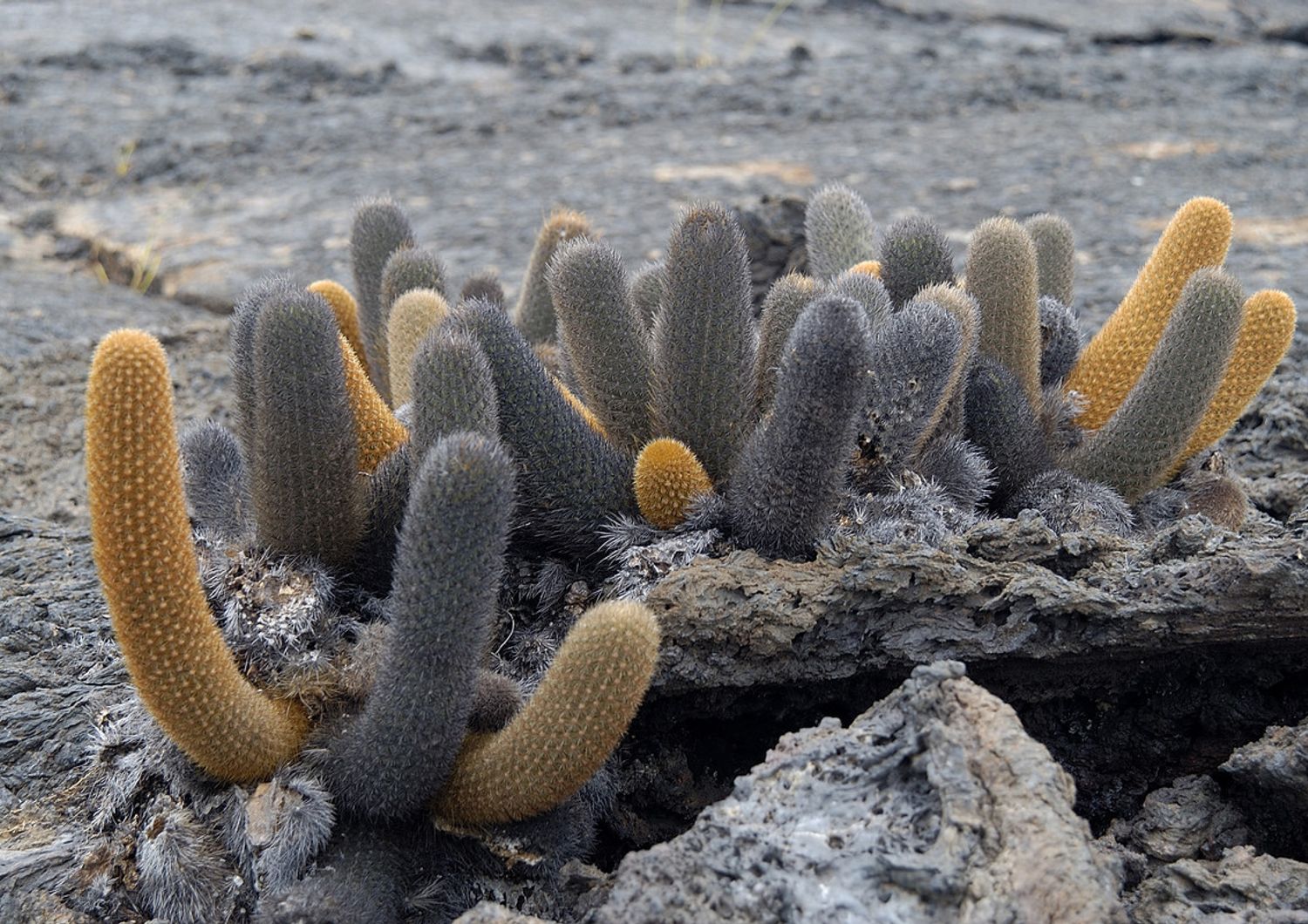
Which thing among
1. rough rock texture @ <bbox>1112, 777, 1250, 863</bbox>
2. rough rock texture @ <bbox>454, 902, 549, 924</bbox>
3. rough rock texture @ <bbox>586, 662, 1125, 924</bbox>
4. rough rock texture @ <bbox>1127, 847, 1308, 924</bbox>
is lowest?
rough rock texture @ <bbox>1112, 777, 1250, 863</bbox>

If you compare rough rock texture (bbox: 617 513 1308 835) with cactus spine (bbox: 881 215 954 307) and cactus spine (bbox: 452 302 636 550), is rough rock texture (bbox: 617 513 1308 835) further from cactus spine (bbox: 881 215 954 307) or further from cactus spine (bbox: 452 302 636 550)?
cactus spine (bbox: 881 215 954 307)

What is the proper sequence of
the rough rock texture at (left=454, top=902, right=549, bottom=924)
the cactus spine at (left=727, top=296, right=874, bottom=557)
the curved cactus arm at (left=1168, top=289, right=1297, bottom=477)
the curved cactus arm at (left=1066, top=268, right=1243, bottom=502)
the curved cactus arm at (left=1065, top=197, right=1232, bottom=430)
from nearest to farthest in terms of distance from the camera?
the rough rock texture at (left=454, top=902, right=549, bottom=924), the cactus spine at (left=727, top=296, right=874, bottom=557), the curved cactus arm at (left=1066, top=268, right=1243, bottom=502), the curved cactus arm at (left=1168, top=289, right=1297, bottom=477), the curved cactus arm at (left=1065, top=197, right=1232, bottom=430)

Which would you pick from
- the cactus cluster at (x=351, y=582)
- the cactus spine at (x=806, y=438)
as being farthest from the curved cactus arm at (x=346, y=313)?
the cactus spine at (x=806, y=438)

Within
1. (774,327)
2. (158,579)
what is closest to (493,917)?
(158,579)

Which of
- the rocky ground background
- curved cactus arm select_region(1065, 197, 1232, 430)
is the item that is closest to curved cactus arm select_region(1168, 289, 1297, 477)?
curved cactus arm select_region(1065, 197, 1232, 430)

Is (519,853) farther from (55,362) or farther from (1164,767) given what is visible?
(55,362)

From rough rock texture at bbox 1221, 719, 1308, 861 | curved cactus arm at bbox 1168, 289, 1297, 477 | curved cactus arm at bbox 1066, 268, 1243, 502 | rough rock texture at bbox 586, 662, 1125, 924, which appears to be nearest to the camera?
rough rock texture at bbox 586, 662, 1125, 924

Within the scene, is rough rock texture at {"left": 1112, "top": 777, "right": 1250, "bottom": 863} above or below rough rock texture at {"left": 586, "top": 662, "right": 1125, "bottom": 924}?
below

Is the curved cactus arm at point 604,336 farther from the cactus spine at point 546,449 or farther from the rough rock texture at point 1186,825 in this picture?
the rough rock texture at point 1186,825
